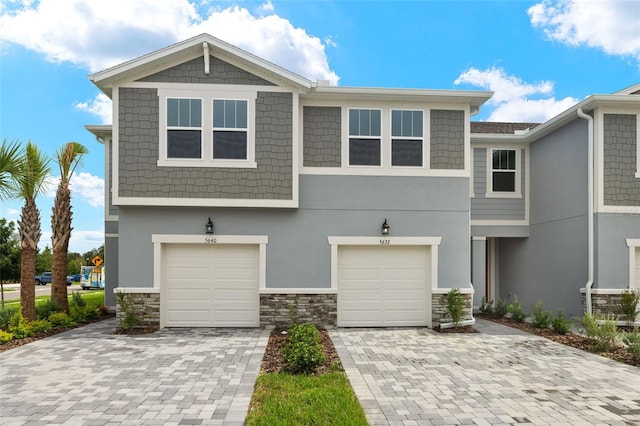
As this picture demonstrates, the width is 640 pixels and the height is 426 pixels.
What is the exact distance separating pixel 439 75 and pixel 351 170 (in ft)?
17.3

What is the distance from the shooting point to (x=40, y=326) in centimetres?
922

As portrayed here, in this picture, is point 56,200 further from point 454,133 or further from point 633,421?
point 633,421

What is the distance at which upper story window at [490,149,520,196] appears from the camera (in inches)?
504

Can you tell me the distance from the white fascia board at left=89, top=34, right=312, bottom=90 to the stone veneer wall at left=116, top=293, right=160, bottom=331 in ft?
15.8

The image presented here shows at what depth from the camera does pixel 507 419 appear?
4.61m

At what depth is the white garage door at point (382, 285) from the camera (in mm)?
9984

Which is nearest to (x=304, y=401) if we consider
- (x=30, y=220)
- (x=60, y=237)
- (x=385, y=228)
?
(x=385, y=228)

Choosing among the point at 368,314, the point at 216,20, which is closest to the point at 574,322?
the point at 368,314

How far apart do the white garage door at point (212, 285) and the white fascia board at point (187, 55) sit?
3943mm

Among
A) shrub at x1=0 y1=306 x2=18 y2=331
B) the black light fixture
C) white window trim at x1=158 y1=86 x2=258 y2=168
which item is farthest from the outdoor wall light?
shrub at x1=0 y1=306 x2=18 y2=331

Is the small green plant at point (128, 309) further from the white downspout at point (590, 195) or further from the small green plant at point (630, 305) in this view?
the small green plant at point (630, 305)

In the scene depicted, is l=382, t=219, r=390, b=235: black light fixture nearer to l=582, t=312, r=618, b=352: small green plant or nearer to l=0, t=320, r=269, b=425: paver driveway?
l=0, t=320, r=269, b=425: paver driveway

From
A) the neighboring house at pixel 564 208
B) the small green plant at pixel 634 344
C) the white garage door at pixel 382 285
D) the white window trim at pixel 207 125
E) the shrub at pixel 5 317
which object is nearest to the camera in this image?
the small green plant at pixel 634 344

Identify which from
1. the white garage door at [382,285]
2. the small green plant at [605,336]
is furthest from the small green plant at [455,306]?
the small green plant at [605,336]
